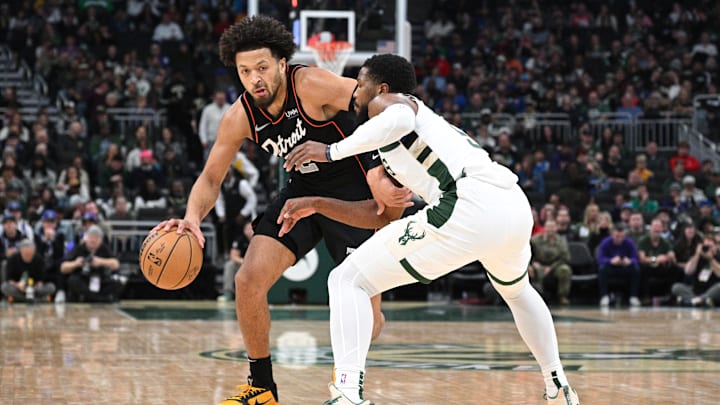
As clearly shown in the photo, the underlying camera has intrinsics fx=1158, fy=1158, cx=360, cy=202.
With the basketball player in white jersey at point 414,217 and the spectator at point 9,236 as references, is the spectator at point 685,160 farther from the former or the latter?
the basketball player in white jersey at point 414,217

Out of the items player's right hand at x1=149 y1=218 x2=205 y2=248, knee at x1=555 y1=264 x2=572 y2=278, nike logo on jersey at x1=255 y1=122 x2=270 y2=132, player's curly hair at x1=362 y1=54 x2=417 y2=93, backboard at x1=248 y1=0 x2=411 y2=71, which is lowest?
knee at x1=555 y1=264 x2=572 y2=278

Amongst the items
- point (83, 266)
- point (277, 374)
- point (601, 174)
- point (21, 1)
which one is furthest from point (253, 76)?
point (21, 1)

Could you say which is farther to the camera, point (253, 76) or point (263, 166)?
point (263, 166)

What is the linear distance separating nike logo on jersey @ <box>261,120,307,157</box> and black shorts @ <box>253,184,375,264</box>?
10.2 inches

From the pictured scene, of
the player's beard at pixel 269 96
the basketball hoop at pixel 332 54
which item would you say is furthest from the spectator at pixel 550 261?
the player's beard at pixel 269 96

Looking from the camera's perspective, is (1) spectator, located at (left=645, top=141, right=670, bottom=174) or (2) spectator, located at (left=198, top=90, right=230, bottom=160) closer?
(2) spectator, located at (left=198, top=90, right=230, bottom=160)

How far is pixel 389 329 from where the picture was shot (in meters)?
11.2

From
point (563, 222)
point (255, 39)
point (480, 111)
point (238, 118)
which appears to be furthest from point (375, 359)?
point (480, 111)

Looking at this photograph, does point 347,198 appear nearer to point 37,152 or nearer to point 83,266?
point 83,266

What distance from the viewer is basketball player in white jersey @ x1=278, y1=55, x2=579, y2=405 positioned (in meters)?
5.05

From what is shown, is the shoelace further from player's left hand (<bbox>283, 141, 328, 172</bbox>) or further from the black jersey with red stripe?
player's left hand (<bbox>283, 141, 328, 172</bbox>)

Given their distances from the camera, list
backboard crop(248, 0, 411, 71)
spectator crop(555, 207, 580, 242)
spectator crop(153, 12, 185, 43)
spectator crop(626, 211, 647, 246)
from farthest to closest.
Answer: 1. spectator crop(153, 12, 185, 43)
2. spectator crop(626, 211, 647, 246)
3. spectator crop(555, 207, 580, 242)
4. backboard crop(248, 0, 411, 71)

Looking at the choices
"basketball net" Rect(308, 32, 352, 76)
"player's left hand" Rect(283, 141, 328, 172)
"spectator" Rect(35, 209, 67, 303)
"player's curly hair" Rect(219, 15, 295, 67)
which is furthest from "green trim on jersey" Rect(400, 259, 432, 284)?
"spectator" Rect(35, 209, 67, 303)

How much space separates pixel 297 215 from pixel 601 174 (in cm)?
1523
